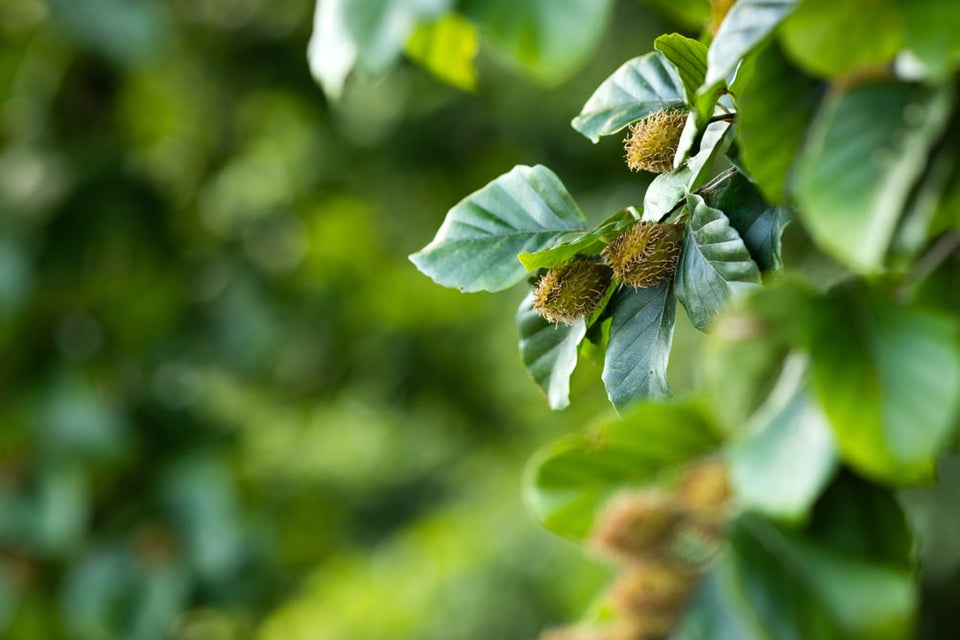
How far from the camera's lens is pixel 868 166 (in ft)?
0.98

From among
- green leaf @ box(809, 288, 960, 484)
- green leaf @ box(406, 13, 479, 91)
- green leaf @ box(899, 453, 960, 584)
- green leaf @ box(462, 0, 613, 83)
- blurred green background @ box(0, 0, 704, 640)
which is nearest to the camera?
green leaf @ box(809, 288, 960, 484)

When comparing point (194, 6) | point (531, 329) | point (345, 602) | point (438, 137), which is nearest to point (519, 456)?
point (345, 602)

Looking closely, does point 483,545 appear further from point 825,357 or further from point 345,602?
point 825,357

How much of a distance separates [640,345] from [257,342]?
1.58 m

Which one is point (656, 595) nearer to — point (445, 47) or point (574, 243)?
point (574, 243)

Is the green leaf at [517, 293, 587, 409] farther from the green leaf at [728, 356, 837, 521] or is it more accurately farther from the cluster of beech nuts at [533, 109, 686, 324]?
the green leaf at [728, 356, 837, 521]

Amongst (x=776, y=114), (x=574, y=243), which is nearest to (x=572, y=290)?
(x=574, y=243)

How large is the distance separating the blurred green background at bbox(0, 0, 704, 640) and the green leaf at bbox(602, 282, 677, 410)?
4.22 feet

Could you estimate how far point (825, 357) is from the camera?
293 millimetres

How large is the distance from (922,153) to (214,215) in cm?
194

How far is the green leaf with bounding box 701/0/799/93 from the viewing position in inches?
13.1

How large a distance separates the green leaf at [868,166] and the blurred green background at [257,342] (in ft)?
4.67

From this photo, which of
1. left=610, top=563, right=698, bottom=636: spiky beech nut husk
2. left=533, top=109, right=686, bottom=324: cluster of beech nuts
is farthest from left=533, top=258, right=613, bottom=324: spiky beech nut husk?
left=610, top=563, right=698, bottom=636: spiky beech nut husk

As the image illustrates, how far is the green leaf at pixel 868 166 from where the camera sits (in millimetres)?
293
